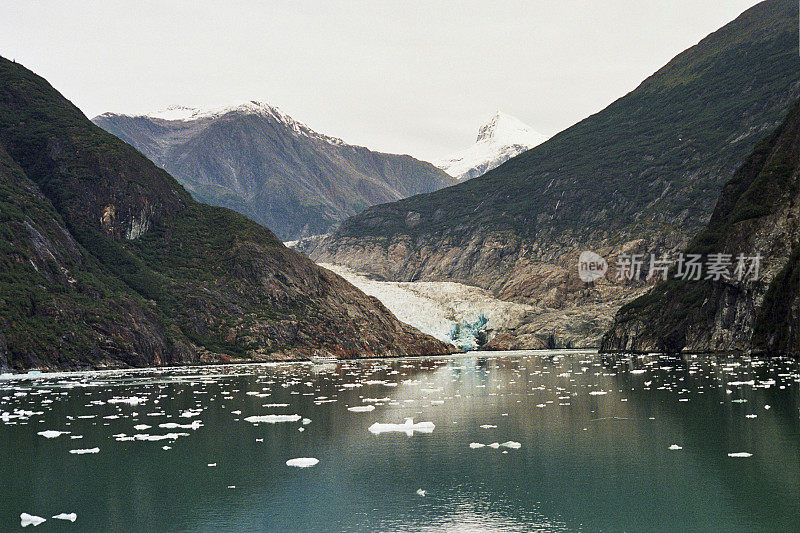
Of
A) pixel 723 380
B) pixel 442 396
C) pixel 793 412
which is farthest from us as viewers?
pixel 723 380

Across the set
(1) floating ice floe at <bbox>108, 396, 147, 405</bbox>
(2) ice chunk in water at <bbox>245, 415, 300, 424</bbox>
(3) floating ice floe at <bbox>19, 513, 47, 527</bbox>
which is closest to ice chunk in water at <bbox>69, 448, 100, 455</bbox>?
(2) ice chunk in water at <bbox>245, 415, 300, 424</bbox>

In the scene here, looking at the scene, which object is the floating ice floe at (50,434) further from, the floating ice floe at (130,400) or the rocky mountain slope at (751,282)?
the rocky mountain slope at (751,282)

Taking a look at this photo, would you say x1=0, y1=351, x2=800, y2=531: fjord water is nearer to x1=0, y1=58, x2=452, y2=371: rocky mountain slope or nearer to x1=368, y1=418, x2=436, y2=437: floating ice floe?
x1=368, y1=418, x2=436, y2=437: floating ice floe

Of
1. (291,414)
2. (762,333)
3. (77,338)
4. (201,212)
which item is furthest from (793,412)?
(201,212)

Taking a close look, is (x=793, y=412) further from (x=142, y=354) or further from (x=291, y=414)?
(x=142, y=354)

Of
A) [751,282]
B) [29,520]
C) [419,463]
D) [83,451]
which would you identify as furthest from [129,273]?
[29,520]

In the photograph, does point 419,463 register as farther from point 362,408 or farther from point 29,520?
point 362,408

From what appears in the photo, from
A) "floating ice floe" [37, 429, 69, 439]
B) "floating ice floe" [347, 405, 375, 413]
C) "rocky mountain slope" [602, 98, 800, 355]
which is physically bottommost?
"floating ice floe" [347, 405, 375, 413]
